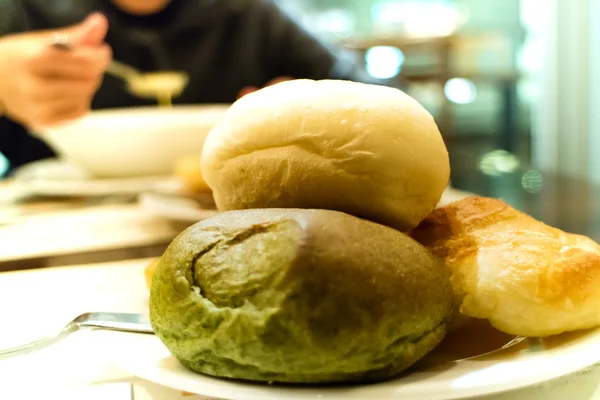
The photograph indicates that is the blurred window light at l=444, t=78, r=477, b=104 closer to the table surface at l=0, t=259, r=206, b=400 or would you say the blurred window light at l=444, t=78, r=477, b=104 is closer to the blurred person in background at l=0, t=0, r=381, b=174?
the blurred person in background at l=0, t=0, r=381, b=174

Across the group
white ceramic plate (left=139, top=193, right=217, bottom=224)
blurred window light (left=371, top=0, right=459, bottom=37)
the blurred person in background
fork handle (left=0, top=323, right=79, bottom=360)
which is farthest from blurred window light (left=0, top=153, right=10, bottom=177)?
blurred window light (left=371, top=0, right=459, bottom=37)

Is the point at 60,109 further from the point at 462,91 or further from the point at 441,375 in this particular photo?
the point at 462,91

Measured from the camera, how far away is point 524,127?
244 cm

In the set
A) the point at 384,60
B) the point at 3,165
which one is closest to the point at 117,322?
the point at 3,165

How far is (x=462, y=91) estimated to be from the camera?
2.80m

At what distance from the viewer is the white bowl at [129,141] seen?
937mm

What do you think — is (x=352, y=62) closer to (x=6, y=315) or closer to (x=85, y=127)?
(x=85, y=127)

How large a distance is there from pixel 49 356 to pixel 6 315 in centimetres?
8

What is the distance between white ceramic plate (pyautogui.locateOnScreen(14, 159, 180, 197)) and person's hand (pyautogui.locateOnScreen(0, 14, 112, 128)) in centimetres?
11

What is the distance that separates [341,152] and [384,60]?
2490mm

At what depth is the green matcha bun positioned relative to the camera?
0.79 ft

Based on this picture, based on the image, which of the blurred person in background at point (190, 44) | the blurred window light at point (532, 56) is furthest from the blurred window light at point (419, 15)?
the blurred person in background at point (190, 44)

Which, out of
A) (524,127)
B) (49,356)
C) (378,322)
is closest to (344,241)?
(378,322)

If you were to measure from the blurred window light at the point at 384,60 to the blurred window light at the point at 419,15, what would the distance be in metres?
0.16
